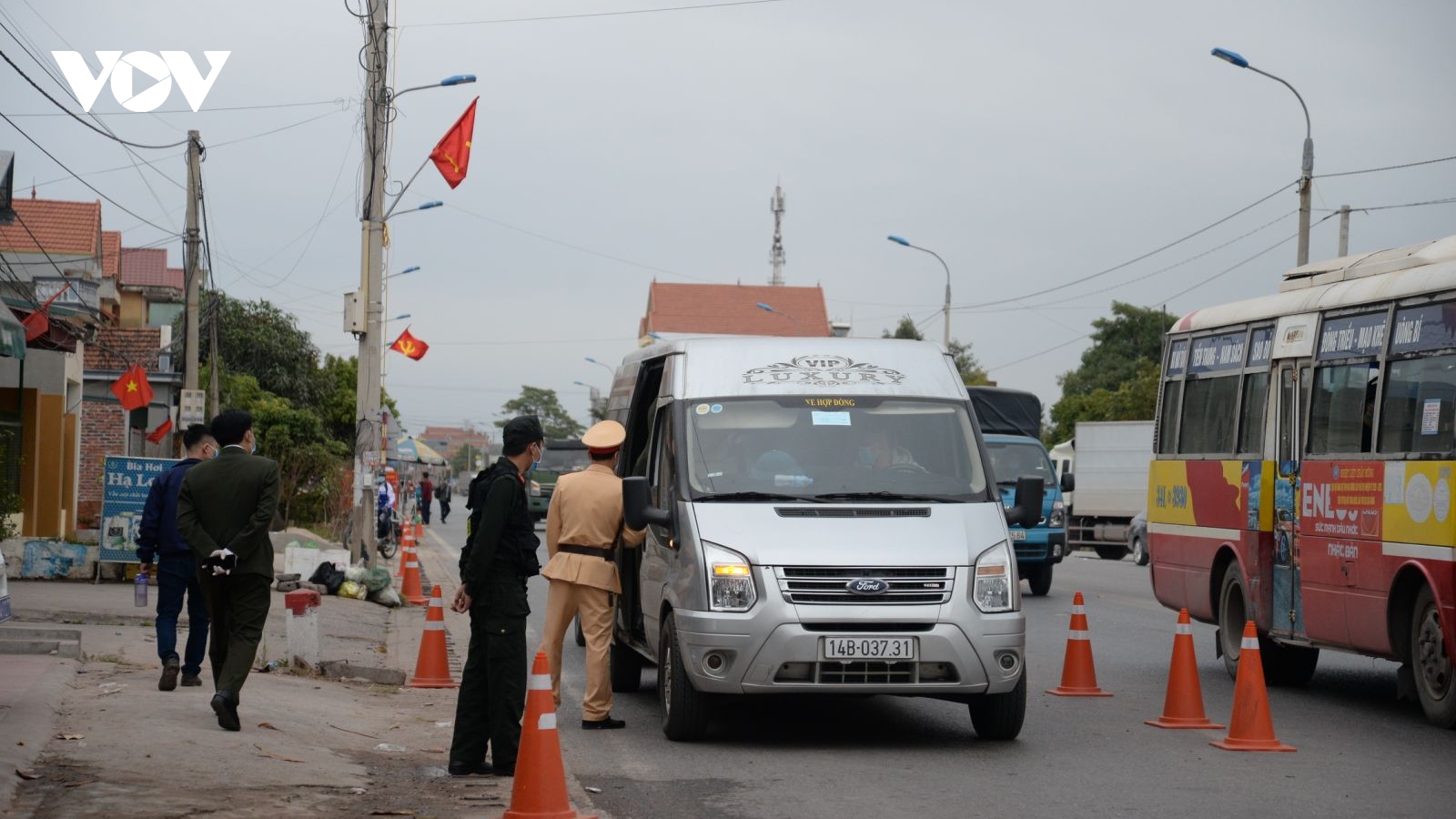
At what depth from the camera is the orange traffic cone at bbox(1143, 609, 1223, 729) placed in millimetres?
10367

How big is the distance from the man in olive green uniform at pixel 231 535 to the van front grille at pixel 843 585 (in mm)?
3007

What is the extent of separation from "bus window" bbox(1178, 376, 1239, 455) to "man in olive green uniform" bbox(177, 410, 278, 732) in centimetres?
775

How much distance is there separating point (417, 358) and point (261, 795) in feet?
100

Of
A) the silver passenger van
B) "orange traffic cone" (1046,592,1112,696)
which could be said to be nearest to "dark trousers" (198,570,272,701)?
the silver passenger van

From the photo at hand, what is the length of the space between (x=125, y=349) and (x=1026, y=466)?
28.0 metres

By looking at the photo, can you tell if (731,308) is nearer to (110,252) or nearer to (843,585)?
(110,252)

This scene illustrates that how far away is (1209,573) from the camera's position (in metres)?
13.6

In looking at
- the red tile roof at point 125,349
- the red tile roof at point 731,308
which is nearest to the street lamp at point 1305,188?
the red tile roof at point 125,349

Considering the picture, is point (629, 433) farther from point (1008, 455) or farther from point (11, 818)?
point (1008, 455)

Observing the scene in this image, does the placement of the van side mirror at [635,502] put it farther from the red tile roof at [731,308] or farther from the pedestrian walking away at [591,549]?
the red tile roof at [731,308]

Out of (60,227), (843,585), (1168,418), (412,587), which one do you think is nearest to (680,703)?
(843,585)

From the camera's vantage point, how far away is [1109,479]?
41625 millimetres

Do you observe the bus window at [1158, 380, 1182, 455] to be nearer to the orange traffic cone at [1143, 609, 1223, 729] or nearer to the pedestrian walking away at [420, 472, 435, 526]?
the orange traffic cone at [1143, 609, 1223, 729]

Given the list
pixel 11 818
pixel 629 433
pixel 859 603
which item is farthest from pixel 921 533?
pixel 11 818
